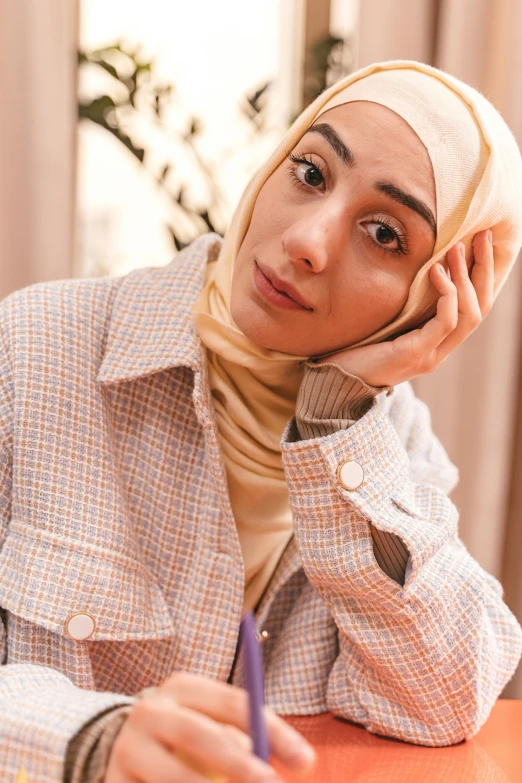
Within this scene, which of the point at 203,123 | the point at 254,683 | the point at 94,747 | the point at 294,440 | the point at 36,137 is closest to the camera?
the point at 254,683

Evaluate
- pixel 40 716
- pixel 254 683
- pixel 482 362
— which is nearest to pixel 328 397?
pixel 40 716

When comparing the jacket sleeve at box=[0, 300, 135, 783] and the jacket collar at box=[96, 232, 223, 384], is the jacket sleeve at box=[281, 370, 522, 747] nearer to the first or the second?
the jacket collar at box=[96, 232, 223, 384]

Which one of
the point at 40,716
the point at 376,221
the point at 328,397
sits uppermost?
the point at 376,221

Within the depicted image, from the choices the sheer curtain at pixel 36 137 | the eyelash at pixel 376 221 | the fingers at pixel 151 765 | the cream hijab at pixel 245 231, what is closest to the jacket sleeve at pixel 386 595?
the cream hijab at pixel 245 231

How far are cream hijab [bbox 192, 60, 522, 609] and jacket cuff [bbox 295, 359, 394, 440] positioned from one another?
0.06 meters

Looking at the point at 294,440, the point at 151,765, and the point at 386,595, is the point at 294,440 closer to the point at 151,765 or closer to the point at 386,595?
the point at 386,595

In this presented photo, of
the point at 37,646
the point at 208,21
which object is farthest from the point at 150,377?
the point at 208,21

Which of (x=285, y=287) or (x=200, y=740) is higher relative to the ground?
(x=285, y=287)

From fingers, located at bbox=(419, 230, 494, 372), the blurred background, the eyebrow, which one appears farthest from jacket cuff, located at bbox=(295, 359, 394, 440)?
the blurred background

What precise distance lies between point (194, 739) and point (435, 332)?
2.21ft

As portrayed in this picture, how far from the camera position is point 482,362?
6.18 ft

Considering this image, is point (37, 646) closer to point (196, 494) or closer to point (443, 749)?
point (196, 494)

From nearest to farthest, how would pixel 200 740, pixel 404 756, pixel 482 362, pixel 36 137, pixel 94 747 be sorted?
pixel 200 740 → pixel 94 747 → pixel 404 756 → pixel 36 137 → pixel 482 362

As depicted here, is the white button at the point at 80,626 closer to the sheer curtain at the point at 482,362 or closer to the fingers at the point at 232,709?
the fingers at the point at 232,709
